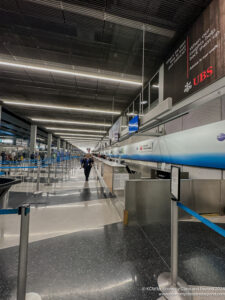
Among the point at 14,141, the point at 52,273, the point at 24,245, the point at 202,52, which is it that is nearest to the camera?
the point at 24,245

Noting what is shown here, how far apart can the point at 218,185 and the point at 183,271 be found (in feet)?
7.96

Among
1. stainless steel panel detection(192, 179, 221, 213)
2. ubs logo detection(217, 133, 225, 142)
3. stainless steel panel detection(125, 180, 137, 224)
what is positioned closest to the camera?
stainless steel panel detection(125, 180, 137, 224)

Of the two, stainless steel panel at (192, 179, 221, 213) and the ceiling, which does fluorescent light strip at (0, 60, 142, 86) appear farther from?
stainless steel panel at (192, 179, 221, 213)

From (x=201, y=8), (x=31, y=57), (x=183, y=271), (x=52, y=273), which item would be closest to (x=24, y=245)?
(x=52, y=273)

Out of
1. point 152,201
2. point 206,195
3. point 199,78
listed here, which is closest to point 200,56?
point 199,78

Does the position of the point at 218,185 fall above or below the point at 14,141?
below

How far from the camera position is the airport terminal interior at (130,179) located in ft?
4.93

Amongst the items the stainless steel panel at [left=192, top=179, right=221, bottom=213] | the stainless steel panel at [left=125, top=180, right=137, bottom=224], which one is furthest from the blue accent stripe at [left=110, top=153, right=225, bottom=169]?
the stainless steel panel at [left=125, top=180, right=137, bottom=224]

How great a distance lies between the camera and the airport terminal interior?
150 cm

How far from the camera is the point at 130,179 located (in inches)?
140

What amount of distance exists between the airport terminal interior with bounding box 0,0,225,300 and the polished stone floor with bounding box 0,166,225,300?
0.04 feet

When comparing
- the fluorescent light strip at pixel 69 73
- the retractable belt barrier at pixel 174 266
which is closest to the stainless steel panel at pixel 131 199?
the retractable belt barrier at pixel 174 266

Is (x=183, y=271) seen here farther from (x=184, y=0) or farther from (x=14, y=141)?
(x=14, y=141)

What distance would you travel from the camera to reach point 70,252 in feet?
6.57
